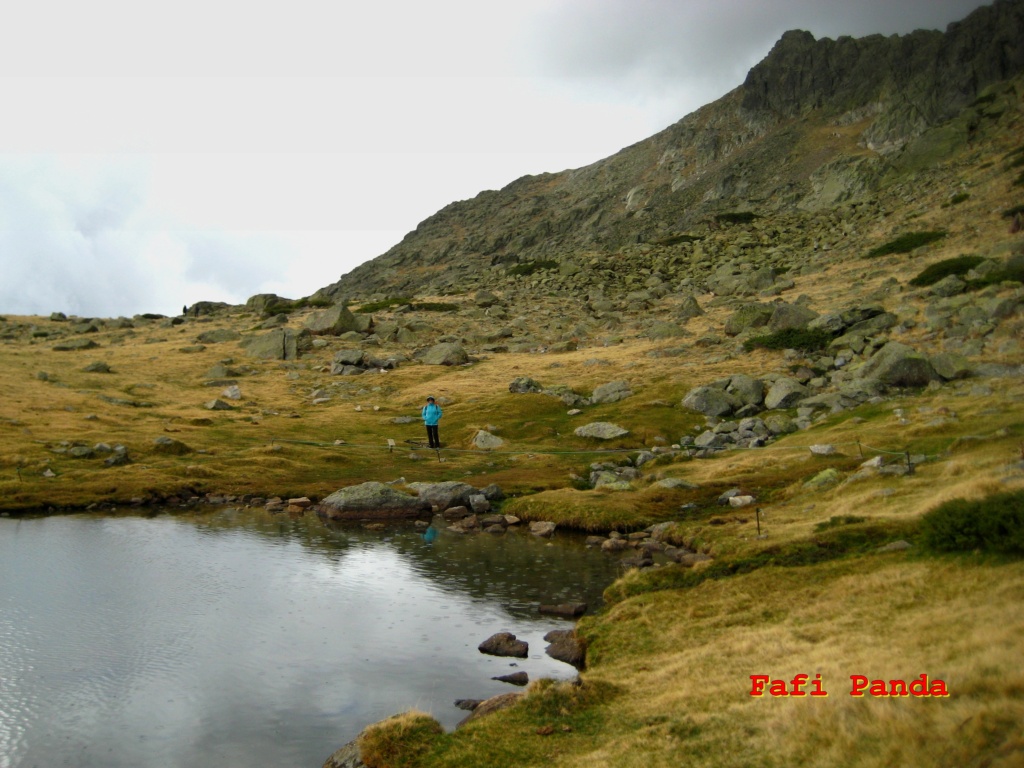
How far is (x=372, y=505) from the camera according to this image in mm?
35500

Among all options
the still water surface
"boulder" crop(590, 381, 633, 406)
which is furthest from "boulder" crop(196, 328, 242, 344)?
the still water surface

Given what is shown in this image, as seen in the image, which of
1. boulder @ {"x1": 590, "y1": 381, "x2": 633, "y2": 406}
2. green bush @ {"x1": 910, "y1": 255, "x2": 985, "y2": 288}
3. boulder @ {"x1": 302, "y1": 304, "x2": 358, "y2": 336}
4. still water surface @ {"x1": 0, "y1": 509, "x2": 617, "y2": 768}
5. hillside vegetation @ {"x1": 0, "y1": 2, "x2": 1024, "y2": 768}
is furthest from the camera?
boulder @ {"x1": 302, "y1": 304, "x2": 358, "y2": 336}

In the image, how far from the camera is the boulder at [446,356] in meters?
81.1

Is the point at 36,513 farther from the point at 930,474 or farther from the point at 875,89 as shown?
Result: the point at 875,89

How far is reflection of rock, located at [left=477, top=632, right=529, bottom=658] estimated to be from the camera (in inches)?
743

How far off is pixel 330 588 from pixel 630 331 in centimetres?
6847

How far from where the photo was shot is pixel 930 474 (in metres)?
25.0

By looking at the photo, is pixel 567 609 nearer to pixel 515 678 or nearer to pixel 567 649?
pixel 567 649

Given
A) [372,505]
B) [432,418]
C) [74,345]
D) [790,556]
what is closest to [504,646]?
[790,556]

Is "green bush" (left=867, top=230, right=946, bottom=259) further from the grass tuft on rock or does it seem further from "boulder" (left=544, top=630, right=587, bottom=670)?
the grass tuft on rock

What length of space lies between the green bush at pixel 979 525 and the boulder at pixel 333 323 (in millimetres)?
84827

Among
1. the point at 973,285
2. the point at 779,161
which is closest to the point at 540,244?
the point at 779,161

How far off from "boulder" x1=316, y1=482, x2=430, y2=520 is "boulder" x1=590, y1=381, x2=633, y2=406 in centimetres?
2490

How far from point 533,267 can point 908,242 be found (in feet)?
216
